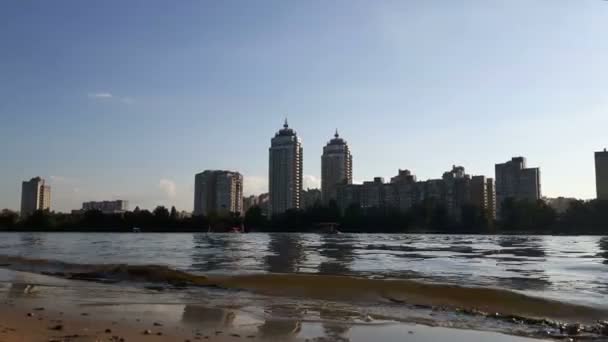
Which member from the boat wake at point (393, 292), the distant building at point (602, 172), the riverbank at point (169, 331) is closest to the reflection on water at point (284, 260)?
the boat wake at point (393, 292)

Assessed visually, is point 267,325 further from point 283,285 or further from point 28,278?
point 28,278

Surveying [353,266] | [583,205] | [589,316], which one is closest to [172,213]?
[583,205]

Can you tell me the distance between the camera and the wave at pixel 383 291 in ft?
39.1

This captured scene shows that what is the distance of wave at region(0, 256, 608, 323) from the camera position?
11.9 meters

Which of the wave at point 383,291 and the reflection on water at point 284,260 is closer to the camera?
the wave at point 383,291

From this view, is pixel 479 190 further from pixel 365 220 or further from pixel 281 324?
pixel 281 324

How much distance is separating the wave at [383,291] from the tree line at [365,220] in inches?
5564

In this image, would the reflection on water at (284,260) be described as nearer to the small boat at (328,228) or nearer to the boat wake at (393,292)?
the boat wake at (393,292)

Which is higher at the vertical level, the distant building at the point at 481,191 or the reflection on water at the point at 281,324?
the distant building at the point at 481,191

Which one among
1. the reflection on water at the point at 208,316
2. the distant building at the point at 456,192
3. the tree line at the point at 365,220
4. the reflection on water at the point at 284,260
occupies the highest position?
the distant building at the point at 456,192

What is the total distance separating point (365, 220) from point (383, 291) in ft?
510

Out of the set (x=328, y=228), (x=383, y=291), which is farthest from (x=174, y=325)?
(x=328, y=228)

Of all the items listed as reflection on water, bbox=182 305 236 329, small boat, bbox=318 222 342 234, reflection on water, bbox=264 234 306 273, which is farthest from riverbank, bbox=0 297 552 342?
small boat, bbox=318 222 342 234

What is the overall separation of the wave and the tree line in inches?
5564
